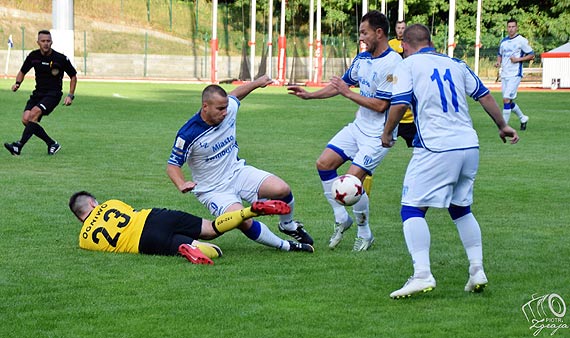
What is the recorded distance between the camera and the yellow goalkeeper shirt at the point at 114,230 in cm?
821

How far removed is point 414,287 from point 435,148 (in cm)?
99

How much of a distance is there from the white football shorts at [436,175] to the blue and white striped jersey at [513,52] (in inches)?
666

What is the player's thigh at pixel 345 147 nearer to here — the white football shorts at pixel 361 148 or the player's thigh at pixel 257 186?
the white football shorts at pixel 361 148

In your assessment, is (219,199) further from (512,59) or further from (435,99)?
(512,59)

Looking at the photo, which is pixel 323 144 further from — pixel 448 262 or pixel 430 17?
pixel 430 17

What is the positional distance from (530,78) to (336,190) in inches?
2058

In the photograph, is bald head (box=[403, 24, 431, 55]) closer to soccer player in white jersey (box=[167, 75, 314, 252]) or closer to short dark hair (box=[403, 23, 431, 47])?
short dark hair (box=[403, 23, 431, 47])

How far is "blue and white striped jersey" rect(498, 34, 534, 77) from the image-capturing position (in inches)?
912

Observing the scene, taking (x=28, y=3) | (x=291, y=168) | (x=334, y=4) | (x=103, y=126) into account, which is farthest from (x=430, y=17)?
(x=291, y=168)

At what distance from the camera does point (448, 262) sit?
26.0 ft

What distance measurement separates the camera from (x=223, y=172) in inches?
340

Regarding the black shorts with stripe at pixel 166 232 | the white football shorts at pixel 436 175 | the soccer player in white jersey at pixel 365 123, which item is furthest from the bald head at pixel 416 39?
the black shorts with stripe at pixel 166 232

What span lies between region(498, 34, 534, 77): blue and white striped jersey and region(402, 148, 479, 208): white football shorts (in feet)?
55.5

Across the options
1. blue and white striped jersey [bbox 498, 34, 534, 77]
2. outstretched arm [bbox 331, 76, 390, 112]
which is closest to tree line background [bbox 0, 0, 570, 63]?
blue and white striped jersey [bbox 498, 34, 534, 77]
